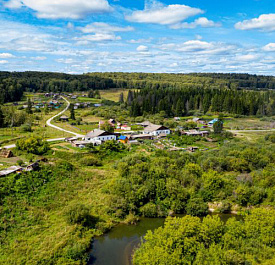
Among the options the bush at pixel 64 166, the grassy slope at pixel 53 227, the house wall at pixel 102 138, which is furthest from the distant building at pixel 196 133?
the bush at pixel 64 166

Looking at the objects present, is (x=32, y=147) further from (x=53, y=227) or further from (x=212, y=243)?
(x=212, y=243)

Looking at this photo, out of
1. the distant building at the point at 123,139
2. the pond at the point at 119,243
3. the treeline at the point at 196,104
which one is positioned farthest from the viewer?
the treeline at the point at 196,104

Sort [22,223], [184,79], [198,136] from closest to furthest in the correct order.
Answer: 1. [22,223]
2. [198,136]
3. [184,79]

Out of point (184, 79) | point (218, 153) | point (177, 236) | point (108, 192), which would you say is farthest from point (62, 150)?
point (184, 79)

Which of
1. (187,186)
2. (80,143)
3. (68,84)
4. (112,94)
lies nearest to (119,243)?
(187,186)

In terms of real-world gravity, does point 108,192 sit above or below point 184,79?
below

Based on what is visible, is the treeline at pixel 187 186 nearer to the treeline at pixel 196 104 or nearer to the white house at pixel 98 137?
the white house at pixel 98 137

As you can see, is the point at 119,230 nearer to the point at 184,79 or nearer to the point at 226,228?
the point at 226,228

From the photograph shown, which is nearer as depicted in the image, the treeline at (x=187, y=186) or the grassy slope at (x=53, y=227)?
the grassy slope at (x=53, y=227)
